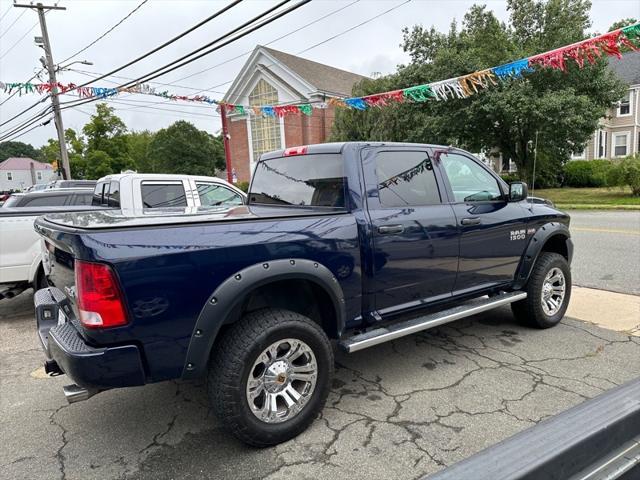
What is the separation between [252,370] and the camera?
274 cm

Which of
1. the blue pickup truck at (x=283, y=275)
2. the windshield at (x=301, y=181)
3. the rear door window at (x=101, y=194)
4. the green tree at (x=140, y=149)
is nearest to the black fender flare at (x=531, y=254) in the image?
the blue pickup truck at (x=283, y=275)

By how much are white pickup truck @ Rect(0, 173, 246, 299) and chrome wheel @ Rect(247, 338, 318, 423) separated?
2.38 m

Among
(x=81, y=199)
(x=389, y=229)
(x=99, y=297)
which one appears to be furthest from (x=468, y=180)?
(x=81, y=199)

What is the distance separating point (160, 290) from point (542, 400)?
2792 millimetres

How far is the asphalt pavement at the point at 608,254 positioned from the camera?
6747 mm

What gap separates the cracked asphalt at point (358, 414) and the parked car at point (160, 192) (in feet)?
8.85

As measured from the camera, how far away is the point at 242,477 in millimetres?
2584

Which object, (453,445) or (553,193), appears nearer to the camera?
(453,445)

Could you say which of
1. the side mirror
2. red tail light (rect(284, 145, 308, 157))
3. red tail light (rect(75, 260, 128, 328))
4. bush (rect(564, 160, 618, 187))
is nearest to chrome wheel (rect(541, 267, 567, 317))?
the side mirror

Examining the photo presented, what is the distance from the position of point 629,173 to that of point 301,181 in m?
20.5

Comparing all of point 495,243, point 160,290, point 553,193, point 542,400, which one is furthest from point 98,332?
point 553,193

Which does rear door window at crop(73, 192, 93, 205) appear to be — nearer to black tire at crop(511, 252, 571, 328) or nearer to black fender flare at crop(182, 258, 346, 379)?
black fender flare at crop(182, 258, 346, 379)

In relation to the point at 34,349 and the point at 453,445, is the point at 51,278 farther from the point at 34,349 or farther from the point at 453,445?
the point at 453,445

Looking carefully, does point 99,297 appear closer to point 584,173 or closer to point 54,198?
point 54,198
